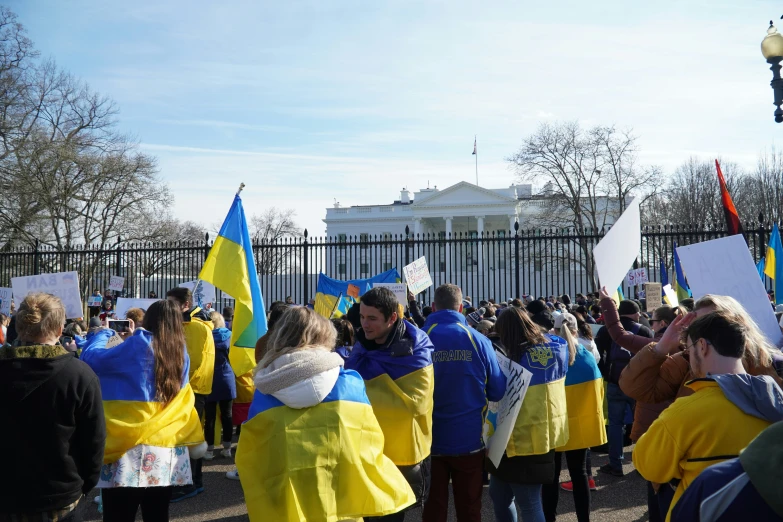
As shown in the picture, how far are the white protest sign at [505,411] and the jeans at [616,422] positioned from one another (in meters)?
2.90

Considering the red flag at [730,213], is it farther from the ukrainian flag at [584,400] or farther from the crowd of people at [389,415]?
the ukrainian flag at [584,400]

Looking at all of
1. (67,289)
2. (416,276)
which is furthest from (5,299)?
(416,276)

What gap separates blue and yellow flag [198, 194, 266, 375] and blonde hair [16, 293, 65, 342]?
2.63 m

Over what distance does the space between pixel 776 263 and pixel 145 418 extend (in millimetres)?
9313

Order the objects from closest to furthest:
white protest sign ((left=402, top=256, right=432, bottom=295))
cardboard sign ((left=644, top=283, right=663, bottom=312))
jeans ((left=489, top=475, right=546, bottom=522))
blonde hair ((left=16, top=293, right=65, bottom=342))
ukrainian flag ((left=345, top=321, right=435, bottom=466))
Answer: blonde hair ((left=16, top=293, right=65, bottom=342)), ukrainian flag ((left=345, top=321, right=435, bottom=466)), jeans ((left=489, top=475, right=546, bottom=522)), cardboard sign ((left=644, top=283, right=663, bottom=312)), white protest sign ((left=402, top=256, right=432, bottom=295))

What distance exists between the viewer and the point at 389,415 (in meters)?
3.73

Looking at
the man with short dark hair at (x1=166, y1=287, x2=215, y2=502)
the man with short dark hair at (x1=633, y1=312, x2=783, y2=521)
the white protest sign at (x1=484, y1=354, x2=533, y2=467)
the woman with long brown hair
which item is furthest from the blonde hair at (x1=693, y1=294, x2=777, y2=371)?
the man with short dark hair at (x1=166, y1=287, x2=215, y2=502)

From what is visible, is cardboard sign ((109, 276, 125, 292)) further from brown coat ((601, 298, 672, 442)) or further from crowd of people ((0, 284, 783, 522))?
brown coat ((601, 298, 672, 442))

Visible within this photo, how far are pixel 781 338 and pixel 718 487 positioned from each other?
3.80 metres

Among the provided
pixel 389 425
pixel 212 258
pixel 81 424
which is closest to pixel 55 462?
pixel 81 424

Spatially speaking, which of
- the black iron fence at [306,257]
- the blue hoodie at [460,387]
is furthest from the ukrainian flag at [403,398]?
the black iron fence at [306,257]

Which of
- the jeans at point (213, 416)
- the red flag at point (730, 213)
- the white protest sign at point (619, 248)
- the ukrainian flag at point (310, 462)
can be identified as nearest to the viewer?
the ukrainian flag at point (310, 462)

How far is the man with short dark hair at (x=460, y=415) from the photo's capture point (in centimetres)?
404

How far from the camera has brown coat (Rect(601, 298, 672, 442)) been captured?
13.7 ft
